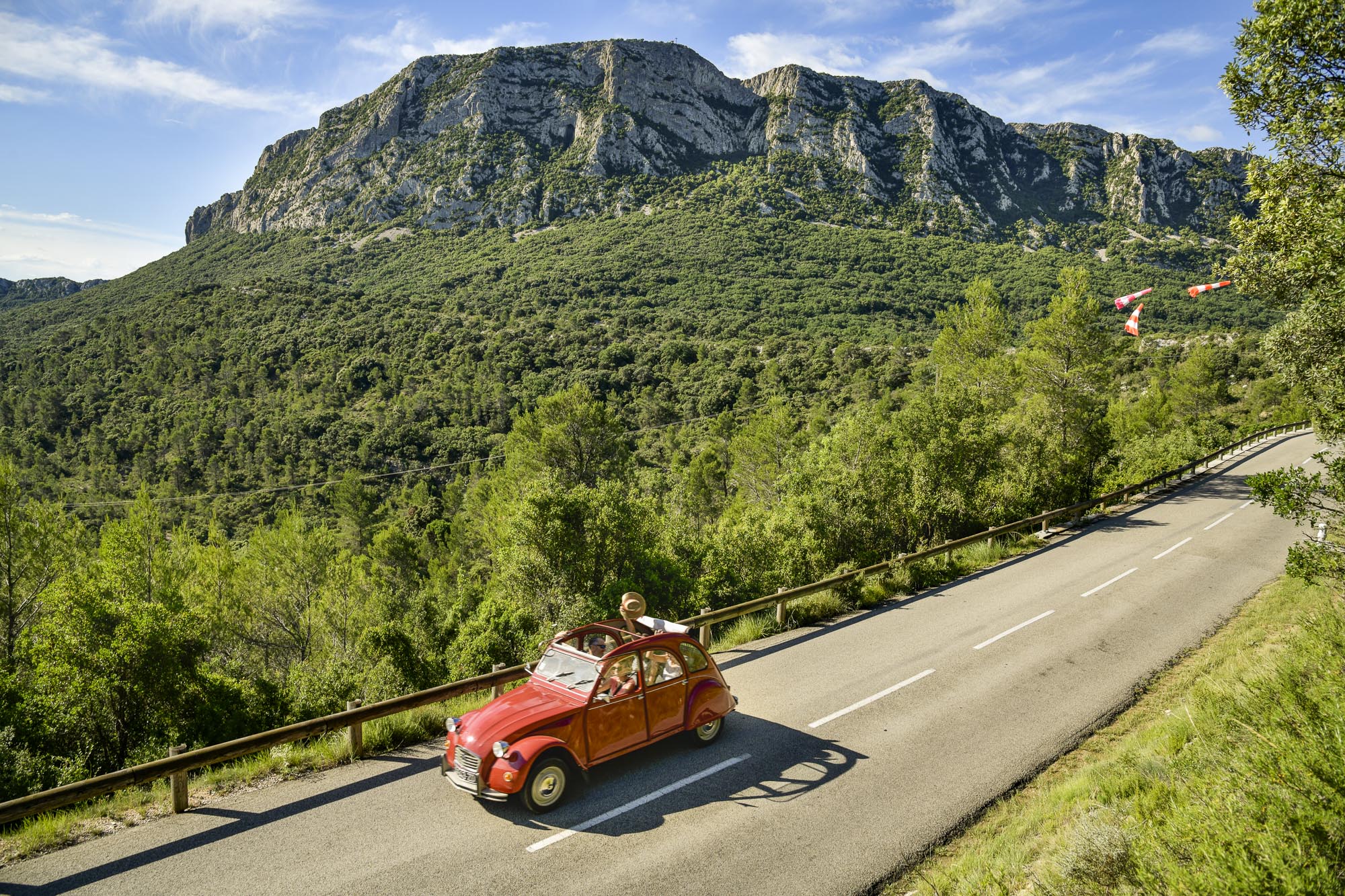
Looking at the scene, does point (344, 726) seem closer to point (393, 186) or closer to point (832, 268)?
point (832, 268)

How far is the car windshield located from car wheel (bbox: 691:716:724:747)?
1.70 meters

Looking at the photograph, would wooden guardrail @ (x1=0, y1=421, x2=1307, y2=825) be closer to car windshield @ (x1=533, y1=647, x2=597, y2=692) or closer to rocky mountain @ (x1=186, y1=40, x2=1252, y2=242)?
car windshield @ (x1=533, y1=647, x2=597, y2=692)

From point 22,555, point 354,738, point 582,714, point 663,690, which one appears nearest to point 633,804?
point 582,714

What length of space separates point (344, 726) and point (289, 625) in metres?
22.6

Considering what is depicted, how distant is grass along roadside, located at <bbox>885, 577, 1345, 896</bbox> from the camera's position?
3549 mm

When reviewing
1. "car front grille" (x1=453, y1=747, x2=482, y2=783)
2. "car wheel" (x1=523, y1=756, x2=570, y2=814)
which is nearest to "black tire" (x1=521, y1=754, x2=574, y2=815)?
"car wheel" (x1=523, y1=756, x2=570, y2=814)

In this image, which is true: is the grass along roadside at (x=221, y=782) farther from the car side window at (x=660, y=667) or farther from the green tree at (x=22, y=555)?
the green tree at (x=22, y=555)

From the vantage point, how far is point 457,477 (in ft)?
211

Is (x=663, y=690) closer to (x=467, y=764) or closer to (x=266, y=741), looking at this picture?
(x=467, y=764)

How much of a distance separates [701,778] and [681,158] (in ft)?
638

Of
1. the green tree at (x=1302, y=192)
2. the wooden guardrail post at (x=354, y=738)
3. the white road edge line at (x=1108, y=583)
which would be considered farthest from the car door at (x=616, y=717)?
the white road edge line at (x=1108, y=583)

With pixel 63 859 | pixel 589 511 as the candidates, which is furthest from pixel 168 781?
pixel 589 511

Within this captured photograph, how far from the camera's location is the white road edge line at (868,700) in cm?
890

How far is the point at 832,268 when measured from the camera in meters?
144
